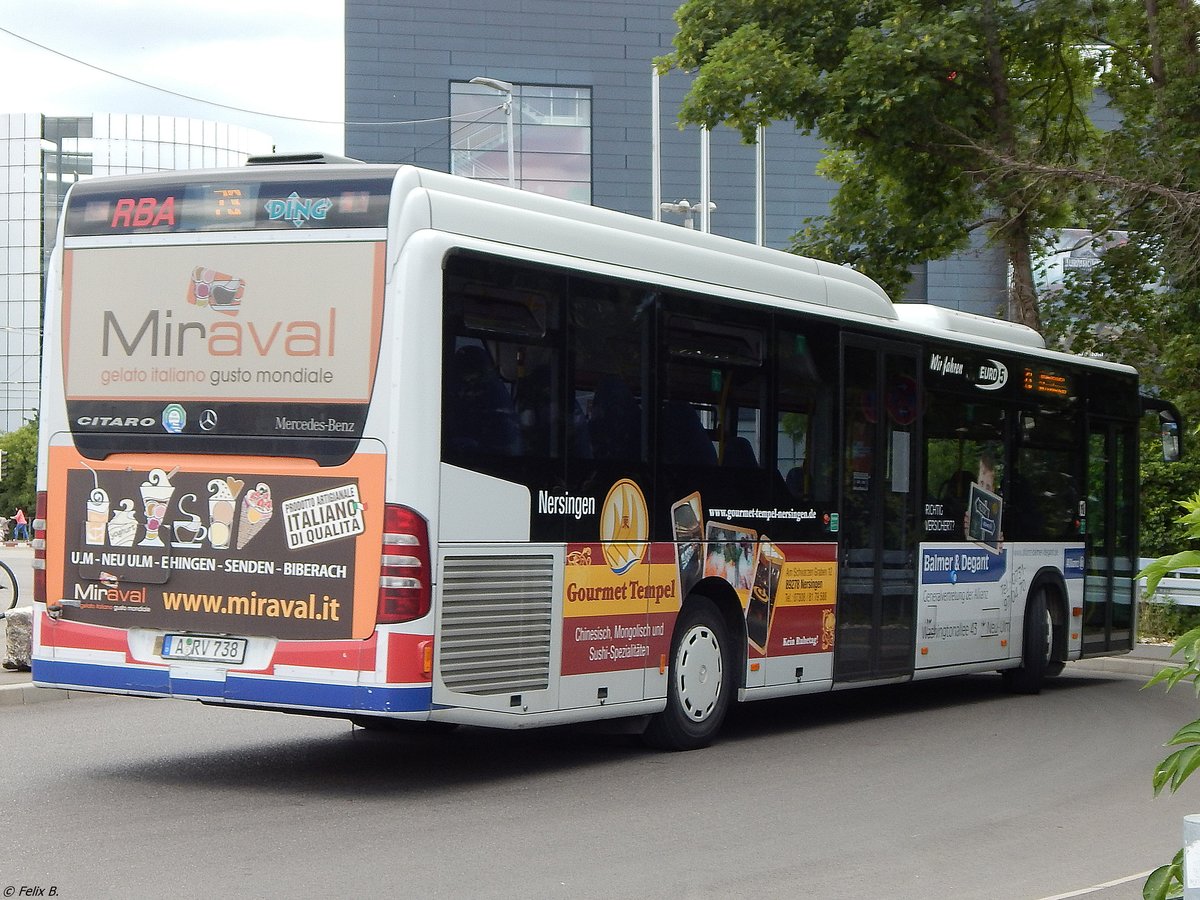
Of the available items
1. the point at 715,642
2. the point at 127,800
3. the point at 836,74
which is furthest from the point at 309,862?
the point at 836,74

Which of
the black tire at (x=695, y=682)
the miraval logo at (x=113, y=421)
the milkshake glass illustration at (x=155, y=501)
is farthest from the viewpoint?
the black tire at (x=695, y=682)

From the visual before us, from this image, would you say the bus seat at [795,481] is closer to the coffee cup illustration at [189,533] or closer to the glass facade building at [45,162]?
the coffee cup illustration at [189,533]

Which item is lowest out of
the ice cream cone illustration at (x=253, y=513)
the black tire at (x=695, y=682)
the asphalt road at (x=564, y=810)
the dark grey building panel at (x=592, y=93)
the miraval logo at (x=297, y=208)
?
the asphalt road at (x=564, y=810)

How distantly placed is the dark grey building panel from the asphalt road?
43.0 meters

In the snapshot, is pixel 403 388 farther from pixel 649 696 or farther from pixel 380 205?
pixel 649 696

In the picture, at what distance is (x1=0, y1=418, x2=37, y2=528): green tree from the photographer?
88.8 meters

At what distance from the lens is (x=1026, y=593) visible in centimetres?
1538

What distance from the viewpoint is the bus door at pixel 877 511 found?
1262 cm

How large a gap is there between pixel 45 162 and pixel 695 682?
360 feet

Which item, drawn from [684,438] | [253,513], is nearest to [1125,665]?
[684,438]

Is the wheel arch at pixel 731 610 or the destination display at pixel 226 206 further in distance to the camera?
the wheel arch at pixel 731 610

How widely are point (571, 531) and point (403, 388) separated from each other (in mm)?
1604

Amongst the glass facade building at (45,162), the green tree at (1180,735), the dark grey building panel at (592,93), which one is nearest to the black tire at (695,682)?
the green tree at (1180,735)

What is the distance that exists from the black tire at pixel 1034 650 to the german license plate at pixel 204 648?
8797 mm
